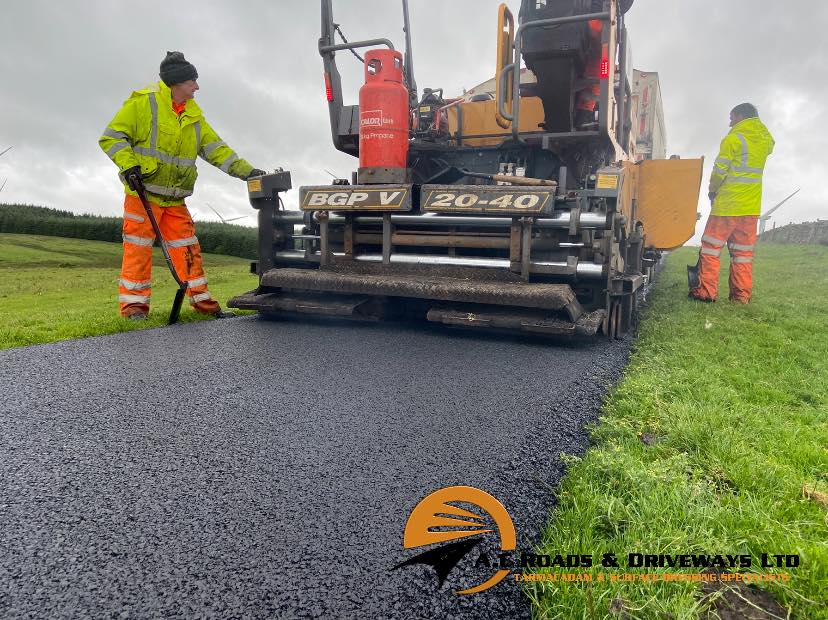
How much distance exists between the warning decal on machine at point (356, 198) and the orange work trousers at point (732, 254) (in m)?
4.24

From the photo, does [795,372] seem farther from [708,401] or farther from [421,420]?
[421,420]

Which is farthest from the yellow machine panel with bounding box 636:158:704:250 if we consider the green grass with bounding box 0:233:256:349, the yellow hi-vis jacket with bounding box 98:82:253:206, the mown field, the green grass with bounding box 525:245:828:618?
the green grass with bounding box 0:233:256:349

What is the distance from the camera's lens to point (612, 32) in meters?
4.76

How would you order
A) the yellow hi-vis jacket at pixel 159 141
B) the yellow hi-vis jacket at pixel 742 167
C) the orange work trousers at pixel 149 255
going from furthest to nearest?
the yellow hi-vis jacket at pixel 742 167 < the orange work trousers at pixel 149 255 < the yellow hi-vis jacket at pixel 159 141

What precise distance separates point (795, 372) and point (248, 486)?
348cm

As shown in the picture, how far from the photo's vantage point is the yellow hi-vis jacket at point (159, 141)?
460 cm

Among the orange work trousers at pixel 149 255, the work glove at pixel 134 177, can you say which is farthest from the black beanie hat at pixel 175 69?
the orange work trousers at pixel 149 255

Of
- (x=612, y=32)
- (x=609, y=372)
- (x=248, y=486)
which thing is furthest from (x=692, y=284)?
(x=248, y=486)

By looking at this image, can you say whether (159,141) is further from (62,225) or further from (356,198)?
(62,225)

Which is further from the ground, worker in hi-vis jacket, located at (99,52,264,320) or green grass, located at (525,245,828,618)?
worker in hi-vis jacket, located at (99,52,264,320)

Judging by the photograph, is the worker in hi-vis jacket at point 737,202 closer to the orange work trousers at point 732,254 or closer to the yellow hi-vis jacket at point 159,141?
the orange work trousers at point 732,254

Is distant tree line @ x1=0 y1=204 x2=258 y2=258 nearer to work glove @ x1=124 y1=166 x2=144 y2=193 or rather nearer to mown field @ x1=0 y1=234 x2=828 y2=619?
work glove @ x1=124 y1=166 x2=144 y2=193

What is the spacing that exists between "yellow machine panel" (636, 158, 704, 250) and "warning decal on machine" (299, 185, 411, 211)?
297cm

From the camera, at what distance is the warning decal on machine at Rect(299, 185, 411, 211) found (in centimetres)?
446
